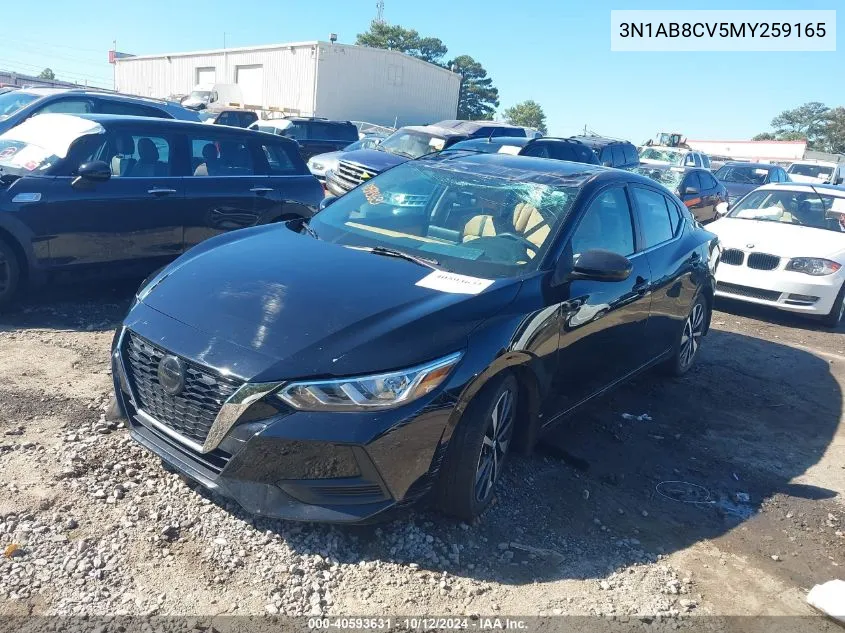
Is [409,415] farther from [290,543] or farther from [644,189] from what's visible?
[644,189]

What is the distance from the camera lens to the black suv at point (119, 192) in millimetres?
5602

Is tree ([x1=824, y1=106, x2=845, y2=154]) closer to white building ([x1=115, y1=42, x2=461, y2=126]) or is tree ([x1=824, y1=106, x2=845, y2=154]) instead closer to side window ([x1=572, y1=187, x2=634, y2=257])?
white building ([x1=115, y1=42, x2=461, y2=126])

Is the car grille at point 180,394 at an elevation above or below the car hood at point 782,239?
below

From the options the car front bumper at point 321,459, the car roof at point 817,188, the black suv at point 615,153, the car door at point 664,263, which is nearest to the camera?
the car front bumper at point 321,459

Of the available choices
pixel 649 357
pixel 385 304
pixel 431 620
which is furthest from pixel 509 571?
pixel 649 357

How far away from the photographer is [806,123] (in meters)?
76.6

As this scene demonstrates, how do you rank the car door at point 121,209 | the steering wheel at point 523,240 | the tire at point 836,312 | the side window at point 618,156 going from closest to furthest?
1. the steering wheel at point 523,240
2. the car door at point 121,209
3. the tire at point 836,312
4. the side window at point 618,156

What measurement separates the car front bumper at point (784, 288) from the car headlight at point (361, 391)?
6.88 meters

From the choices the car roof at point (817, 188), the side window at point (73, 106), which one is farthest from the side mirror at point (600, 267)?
the side window at point (73, 106)

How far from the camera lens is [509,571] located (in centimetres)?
313

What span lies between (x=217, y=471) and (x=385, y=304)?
1018 mm

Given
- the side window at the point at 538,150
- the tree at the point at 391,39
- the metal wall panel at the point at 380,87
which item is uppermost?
the tree at the point at 391,39

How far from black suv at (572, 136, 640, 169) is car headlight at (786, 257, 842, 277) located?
7592 mm

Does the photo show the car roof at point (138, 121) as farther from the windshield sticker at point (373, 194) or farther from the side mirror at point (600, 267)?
the side mirror at point (600, 267)
